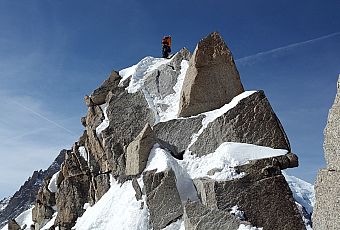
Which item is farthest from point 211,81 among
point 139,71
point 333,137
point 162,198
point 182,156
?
point 333,137

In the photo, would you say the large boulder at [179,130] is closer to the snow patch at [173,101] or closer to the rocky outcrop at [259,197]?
the snow patch at [173,101]

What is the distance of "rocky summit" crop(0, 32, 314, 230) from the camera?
18391 mm

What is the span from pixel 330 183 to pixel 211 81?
55.9 feet

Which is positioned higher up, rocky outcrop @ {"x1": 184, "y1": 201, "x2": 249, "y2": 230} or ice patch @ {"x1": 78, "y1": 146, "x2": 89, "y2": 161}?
ice patch @ {"x1": 78, "y1": 146, "x2": 89, "y2": 161}

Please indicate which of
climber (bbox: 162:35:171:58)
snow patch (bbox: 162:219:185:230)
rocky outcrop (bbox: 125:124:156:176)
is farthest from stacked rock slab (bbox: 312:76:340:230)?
climber (bbox: 162:35:171:58)

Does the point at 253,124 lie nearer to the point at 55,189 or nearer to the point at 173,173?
the point at 173,173

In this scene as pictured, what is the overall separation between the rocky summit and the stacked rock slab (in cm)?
828

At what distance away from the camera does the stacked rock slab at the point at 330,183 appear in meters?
8.77

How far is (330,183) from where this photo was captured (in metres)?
9.05

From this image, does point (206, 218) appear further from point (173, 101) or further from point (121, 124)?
point (173, 101)

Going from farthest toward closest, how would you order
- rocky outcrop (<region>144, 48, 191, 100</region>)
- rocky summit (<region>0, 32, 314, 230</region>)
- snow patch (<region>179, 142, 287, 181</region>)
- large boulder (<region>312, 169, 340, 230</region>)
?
rocky outcrop (<region>144, 48, 191, 100</region>), snow patch (<region>179, 142, 287, 181</region>), rocky summit (<region>0, 32, 314, 230</region>), large boulder (<region>312, 169, 340, 230</region>)

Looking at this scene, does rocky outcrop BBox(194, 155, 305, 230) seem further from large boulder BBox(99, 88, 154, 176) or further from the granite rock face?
large boulder BBox(99, 88, 154, 176)

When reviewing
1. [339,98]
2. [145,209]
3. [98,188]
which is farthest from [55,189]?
[339,98]

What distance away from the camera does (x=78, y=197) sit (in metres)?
30.3
